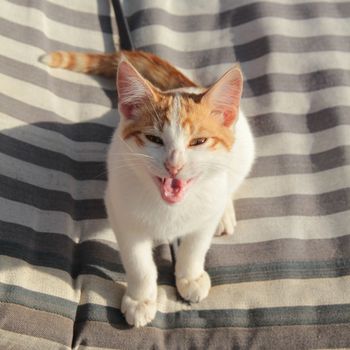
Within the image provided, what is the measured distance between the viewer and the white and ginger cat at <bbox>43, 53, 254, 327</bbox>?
39.7 inches

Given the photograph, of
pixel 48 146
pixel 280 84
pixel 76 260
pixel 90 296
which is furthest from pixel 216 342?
pixel 280 84

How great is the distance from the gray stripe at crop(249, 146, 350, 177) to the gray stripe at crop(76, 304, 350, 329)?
0.49m

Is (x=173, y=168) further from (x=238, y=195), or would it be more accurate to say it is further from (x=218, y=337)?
(x=238, y=195)

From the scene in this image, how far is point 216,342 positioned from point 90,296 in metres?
0.35

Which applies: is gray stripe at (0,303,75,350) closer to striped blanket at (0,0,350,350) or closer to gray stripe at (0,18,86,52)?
striped blanket at (0,0,350,350)

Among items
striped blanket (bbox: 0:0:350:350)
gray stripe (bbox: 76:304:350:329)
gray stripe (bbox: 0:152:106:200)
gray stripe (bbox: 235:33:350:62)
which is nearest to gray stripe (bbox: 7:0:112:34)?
striped blanket (bbox: 0:0:350:350)

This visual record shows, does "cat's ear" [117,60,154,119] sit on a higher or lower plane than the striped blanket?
higher

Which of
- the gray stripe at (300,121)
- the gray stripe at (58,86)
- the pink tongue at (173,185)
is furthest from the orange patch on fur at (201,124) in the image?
the gray stripe at (58,86)

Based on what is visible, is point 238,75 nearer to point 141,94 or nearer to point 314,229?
point 141,94

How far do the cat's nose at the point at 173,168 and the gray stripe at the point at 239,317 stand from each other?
0.45m

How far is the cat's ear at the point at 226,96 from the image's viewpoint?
1.00m

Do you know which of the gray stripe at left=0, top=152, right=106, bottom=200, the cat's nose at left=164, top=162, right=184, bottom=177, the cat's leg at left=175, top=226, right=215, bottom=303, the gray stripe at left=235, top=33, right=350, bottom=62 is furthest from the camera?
the gray stripe at left=235, top=33, right=350, bottom=62

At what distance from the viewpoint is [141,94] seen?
3.50ft

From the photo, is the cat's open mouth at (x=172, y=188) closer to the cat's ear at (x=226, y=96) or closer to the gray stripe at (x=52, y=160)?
the cat's ear at (x=226, y=96)
